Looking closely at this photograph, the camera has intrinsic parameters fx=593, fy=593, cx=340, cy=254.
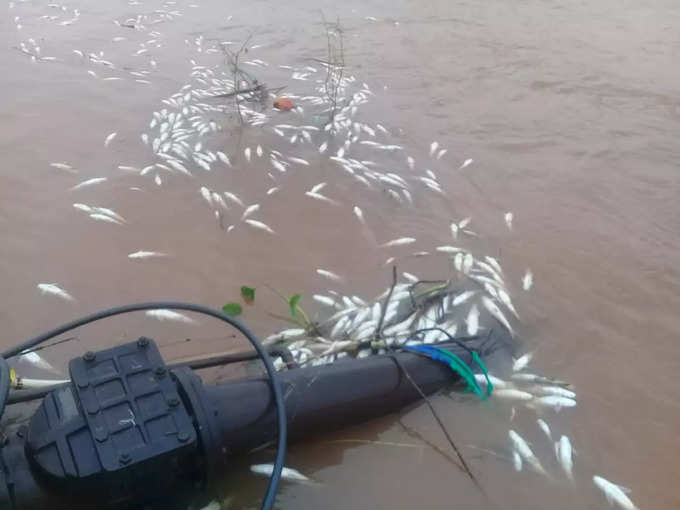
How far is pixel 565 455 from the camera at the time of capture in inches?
127

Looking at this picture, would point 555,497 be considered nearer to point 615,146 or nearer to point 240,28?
point 615,146

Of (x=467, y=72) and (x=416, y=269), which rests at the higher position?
(x=467, y=72)

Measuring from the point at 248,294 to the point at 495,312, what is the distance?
1.73m

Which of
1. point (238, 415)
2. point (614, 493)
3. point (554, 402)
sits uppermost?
point (238, 415)

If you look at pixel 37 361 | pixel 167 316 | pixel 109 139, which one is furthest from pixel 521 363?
pixel 109 139

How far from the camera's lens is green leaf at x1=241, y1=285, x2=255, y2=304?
412 cm

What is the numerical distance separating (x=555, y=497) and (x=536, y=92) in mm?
5979

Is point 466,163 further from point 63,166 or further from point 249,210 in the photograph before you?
point 63,166

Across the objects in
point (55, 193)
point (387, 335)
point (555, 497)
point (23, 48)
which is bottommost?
point (555, 497)

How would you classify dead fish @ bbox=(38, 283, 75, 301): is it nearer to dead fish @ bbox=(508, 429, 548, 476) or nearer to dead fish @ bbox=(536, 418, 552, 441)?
dead fish @ bbox=(508, 429, 548, 476)

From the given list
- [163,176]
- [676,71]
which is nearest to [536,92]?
[676,71]

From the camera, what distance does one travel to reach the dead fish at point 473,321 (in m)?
3.98

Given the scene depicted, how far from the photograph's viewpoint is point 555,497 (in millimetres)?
3055

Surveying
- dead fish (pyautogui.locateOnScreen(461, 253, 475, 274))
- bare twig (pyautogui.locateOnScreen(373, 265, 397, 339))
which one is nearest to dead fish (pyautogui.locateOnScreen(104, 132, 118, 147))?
bare twig (pyautogui.locateOnScreen(373, 265, 397, 339))
